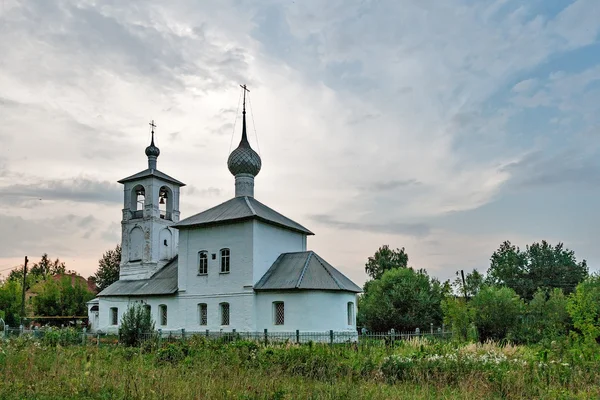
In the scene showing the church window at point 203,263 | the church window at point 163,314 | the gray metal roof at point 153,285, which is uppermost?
the church window at point 203,263

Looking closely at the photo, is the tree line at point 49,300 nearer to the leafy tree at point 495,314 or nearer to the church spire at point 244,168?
the church spire at point 244,168

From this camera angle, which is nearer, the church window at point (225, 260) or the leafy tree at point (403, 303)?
the church window at point (225, 260)

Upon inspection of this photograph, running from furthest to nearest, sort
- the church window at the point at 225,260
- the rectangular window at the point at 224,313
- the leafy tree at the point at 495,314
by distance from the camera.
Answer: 1. the church window at the point at 225,260
2. the rectangular window at the point at 224,313
3. the leafy tree at the point at 495,314

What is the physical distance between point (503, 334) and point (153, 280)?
17969 millimetres

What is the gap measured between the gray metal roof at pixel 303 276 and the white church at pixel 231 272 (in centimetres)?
6

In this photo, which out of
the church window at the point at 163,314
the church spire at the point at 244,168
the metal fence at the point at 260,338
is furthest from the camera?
the church spire at the point at 244,168

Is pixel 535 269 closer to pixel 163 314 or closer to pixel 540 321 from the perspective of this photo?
pixel 540 321

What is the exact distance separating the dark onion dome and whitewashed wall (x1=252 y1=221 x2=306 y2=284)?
409cm

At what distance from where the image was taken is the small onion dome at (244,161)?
97.9 ft

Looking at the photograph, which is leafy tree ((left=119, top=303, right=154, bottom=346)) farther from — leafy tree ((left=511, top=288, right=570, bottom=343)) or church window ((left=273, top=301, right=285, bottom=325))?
leafy tree ((left=511, top=288, right=570, bottom=343))

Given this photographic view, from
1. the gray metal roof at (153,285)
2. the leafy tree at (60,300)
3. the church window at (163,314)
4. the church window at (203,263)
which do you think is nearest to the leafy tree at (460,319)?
the church window at (203,263)

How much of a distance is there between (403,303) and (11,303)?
29969 mm

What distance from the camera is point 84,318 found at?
40.7m

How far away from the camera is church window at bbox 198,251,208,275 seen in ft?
89.0
